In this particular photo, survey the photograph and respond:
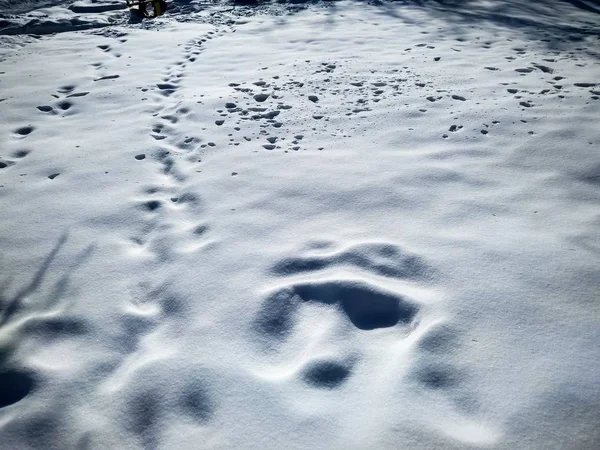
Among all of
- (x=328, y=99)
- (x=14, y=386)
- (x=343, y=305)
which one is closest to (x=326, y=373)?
(x=343, y=305)

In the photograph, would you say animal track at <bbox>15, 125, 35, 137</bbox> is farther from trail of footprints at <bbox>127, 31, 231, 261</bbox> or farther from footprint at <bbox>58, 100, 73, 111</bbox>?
trail of footprints at <bbox>127, 31, 231, 261</bbox>

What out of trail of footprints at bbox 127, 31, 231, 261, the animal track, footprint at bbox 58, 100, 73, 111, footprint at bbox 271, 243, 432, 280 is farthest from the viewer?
footprint at bbox 58, 100, 73, 111

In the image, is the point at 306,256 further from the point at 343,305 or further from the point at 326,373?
the point at 326,373

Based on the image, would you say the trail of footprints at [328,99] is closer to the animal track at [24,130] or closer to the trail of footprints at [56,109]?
the trail of footprints at [56,109]

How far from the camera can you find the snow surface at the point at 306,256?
141 centimetres

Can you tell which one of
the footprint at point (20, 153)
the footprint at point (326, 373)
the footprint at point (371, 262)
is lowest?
the footprint at point (326, 373)

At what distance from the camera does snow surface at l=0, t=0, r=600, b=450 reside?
4.63 ft

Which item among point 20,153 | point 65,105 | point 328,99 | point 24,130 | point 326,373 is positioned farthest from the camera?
point 65,105

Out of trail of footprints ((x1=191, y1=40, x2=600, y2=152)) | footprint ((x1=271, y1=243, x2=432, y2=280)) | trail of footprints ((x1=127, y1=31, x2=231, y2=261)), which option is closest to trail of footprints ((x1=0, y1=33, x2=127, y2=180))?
trail of footprints ((x1=127, y1=31, x2=231, y2=261))

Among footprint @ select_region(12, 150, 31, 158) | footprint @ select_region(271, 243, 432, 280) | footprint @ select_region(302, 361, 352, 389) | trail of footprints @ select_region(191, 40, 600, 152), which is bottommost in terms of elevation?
footprint @ select_region(302, 361, 352, 389)

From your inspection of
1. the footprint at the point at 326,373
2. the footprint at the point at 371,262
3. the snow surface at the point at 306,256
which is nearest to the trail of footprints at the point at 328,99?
the snow surface at the point at 306,256

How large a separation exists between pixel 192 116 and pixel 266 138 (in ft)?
2.43

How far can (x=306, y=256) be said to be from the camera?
6.64 ft

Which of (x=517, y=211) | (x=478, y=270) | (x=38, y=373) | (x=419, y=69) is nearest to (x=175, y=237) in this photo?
(x=38, y=373)
